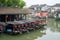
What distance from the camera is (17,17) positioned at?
24203 millimetres

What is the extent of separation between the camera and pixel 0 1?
24562mm

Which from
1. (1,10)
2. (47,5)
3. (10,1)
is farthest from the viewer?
(47,5)

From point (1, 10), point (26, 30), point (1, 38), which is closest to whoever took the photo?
point (1, 38)

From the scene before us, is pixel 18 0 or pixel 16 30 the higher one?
pixel 18 0

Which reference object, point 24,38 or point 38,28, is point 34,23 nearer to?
point 38,28

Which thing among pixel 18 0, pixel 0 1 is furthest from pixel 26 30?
pixel 18 0

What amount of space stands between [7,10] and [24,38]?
548 centimetres

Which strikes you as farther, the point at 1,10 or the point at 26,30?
the point at 1,10

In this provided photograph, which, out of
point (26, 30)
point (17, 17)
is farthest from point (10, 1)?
point (26, 30)

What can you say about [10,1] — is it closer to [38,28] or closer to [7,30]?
[38,28]

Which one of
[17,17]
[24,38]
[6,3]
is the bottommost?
[24,38]

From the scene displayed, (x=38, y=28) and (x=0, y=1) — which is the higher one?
(x=0, y=1)

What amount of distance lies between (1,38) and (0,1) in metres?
9.79

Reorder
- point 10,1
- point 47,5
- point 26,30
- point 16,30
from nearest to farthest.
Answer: point 16,30 → point 26,30 → point 10,1 → point 47,5
